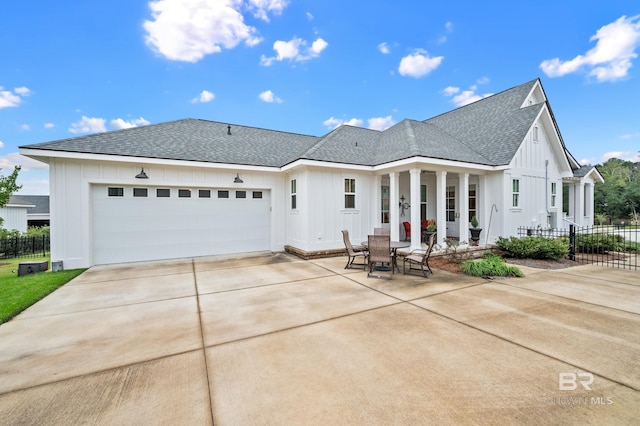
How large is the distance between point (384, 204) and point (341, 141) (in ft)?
11.3

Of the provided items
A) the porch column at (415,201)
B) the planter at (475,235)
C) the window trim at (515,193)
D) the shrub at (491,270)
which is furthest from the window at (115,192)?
the window trim at (515,193)

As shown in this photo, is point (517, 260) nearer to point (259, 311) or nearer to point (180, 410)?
point (259, 311)

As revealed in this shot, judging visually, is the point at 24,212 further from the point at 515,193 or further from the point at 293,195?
the point at 515,193

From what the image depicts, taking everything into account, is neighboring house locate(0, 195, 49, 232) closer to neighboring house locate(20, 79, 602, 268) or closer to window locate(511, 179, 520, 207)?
neighboring house locate(20, 79, 602, 268)

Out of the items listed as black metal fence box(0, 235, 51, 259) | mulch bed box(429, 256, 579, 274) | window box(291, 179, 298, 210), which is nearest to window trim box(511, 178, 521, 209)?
mulch bed box(429, 256, 579, 274)

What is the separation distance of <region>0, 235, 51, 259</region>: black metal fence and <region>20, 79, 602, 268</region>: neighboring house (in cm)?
904

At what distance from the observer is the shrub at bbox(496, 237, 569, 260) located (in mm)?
8680

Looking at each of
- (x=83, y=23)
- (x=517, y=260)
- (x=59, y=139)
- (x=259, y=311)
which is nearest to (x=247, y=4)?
(x=83, y=23)

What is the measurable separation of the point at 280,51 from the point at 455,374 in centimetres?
1696

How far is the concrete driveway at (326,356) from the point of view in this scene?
7.30 ft

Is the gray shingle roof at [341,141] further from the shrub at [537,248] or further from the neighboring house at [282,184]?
the shrub at [537,248]

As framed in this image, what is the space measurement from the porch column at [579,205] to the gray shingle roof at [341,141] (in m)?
7.34

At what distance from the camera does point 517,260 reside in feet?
29.6

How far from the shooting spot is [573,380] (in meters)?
2.59
